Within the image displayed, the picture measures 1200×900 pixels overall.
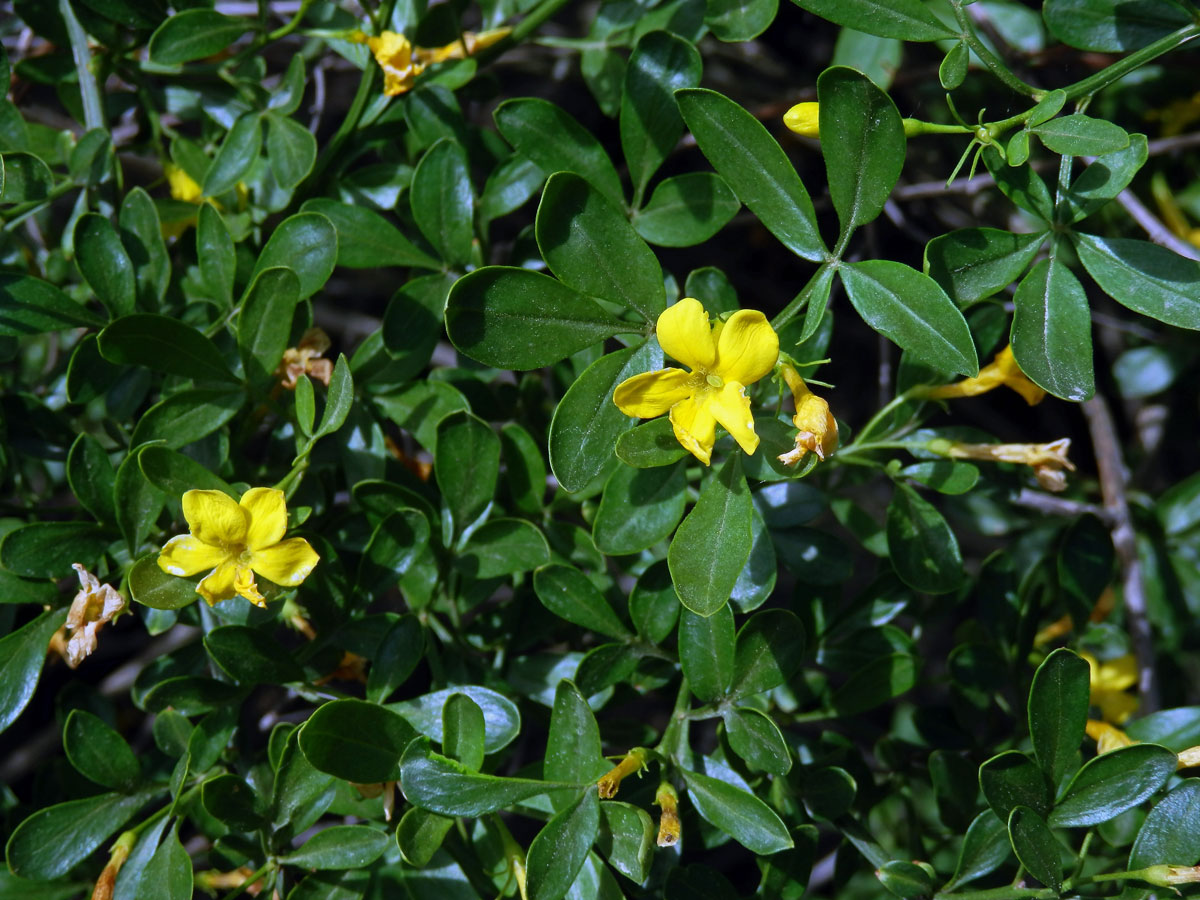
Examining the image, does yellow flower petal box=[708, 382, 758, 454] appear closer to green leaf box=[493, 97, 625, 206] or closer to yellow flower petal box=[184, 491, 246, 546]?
green leaf box=[493, 97, 625, 206]

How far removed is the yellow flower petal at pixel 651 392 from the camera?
1065 millimetres

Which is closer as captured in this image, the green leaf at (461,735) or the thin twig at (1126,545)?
the green leaf at (461,735)

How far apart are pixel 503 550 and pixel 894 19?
87 centimetres

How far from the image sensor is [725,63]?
2.40 meters

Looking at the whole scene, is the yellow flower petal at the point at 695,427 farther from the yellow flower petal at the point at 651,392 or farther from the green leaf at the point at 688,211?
the green leaf at the point at 688,211

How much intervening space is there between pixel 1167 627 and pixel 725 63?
1.64m

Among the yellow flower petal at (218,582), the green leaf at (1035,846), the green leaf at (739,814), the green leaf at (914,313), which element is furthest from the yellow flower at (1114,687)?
the yellow flower petal at (218,582)

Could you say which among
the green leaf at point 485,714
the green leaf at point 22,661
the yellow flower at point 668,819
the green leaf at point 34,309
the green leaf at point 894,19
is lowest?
the green leaf at point 22,661

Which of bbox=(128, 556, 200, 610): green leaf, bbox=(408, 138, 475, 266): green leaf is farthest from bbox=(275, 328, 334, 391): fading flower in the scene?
bbox=(128, 556, 200, 610): green leaf

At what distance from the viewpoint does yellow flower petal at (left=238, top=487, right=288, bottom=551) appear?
47.4 inches

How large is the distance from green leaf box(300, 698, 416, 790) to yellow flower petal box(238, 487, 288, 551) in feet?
0.73

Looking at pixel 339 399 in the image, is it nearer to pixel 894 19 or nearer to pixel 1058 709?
pixel 894 19

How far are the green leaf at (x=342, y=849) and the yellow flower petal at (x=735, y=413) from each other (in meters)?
0.73

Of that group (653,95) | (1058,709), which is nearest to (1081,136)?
(653,95)
